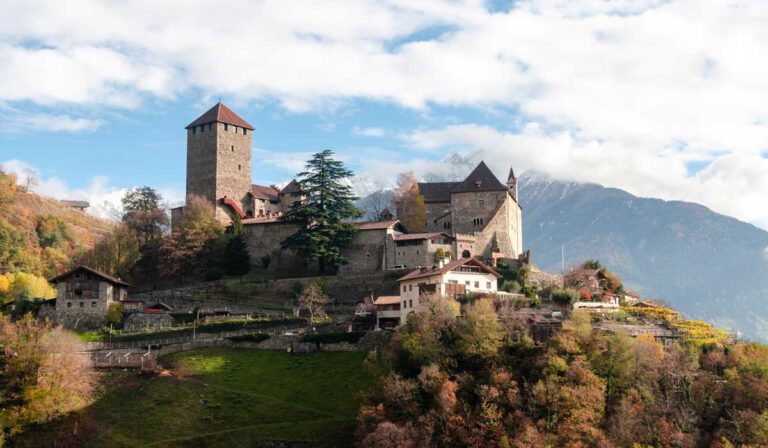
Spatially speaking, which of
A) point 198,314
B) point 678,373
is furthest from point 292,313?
point 678,373

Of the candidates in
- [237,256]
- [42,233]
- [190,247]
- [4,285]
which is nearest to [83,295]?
[190,247]

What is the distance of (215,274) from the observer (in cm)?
8225

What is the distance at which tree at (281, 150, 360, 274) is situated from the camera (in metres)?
79.7

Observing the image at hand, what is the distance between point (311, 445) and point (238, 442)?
14.3 feet

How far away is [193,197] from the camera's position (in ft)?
299

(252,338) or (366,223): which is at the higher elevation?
(366,223)

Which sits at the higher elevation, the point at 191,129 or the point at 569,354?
the point at 191,129

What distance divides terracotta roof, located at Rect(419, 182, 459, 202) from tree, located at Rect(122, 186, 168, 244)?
2583 centimetres

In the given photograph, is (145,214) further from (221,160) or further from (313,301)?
(313,301)

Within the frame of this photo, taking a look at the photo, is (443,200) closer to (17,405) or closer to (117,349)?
(117,349)

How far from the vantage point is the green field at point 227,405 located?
54.6 metres

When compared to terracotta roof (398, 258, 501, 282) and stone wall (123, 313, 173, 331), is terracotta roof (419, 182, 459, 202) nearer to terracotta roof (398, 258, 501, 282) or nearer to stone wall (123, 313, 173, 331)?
terracotta roof (398, 258, 501, 282)

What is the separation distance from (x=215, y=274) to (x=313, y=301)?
13197 mm

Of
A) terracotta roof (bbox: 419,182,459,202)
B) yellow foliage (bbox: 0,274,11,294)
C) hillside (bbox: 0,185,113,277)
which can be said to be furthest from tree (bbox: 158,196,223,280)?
terracotta roof (bbox: 419,182,459,202)
